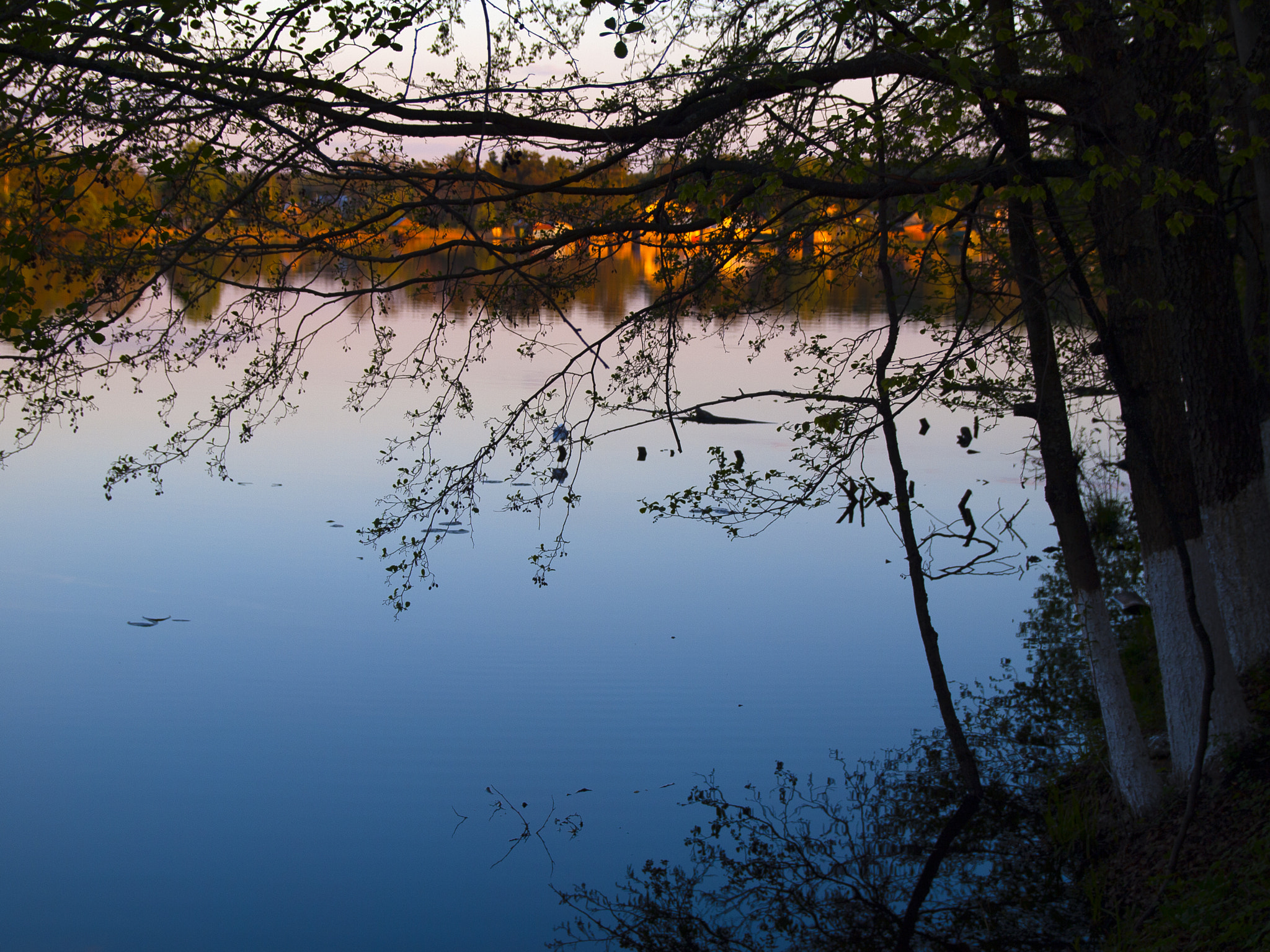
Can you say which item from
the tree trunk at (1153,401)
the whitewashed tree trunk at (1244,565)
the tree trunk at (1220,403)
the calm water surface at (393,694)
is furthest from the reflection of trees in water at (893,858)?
the tree trunk at (1220,403)

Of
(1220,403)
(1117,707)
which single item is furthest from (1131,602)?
(1117,707)

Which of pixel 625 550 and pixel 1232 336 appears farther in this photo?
pixel 625 550

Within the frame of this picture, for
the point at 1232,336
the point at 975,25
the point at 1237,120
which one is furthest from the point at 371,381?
the point at 1237,120

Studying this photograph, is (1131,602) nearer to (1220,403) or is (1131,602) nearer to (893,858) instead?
(1220,403)

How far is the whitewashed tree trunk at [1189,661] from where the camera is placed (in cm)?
577

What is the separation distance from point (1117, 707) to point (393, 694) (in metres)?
5.70

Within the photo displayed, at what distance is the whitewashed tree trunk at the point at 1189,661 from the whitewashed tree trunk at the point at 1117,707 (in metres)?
0.18

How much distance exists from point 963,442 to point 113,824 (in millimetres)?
6345

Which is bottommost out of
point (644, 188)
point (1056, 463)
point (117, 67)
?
point (1056, 463)

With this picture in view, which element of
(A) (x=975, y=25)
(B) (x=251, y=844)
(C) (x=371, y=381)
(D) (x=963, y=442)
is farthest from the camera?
(D) (x=963, y=442)

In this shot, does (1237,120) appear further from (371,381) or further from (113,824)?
(113,824)

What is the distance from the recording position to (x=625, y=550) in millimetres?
12805

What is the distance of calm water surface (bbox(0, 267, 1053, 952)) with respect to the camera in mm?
6324

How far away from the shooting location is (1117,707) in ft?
19.6
